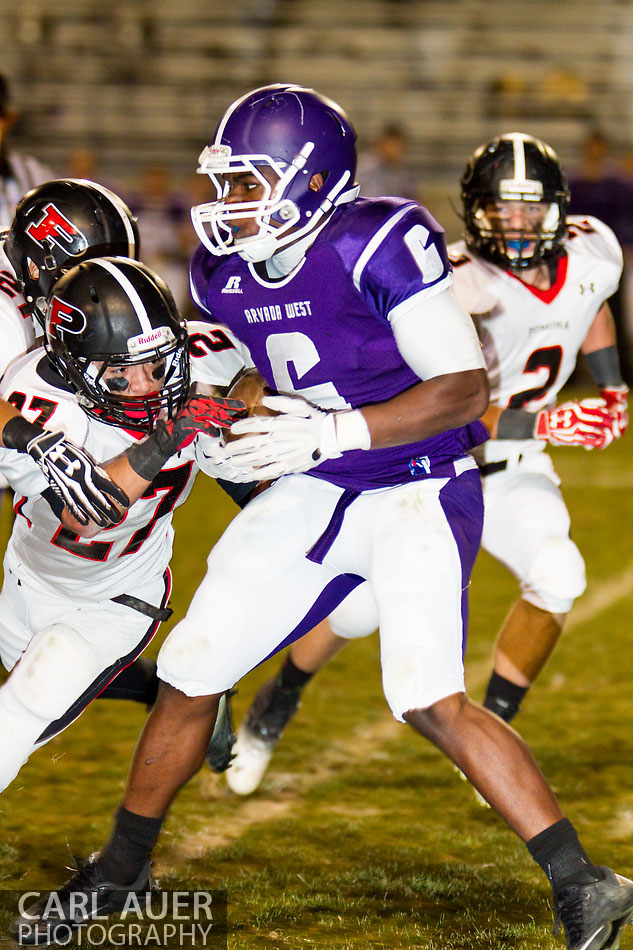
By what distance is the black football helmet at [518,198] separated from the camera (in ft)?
11.9

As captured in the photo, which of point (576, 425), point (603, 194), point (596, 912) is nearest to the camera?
point (596, 912)

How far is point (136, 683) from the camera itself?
3080 mm

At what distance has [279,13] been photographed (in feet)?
46.9

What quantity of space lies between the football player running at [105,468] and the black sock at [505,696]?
112cm

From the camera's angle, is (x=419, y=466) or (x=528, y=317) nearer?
(x=419, y=466)

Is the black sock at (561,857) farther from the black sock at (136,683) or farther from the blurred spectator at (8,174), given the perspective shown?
the blurred spectator at (8,174)

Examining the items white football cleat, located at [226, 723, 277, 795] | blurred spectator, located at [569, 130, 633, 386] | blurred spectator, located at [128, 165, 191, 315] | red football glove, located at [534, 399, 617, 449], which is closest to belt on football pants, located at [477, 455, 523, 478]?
red football glove, located at [534, 399, 617, 449]

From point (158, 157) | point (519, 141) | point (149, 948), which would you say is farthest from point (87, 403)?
point (158, 157)

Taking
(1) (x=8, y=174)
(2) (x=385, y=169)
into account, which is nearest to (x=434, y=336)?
(1) (x=8, y=174)

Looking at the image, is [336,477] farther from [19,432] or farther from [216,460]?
[19,432]

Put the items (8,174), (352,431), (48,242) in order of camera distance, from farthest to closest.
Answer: (8,174), (48,242), (352,431)

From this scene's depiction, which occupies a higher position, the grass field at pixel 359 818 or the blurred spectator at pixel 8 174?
the blurred spectator at pixel 8 174

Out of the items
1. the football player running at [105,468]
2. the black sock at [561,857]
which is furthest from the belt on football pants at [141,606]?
the black sock at [561,857]

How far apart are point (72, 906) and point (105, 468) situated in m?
0.96
